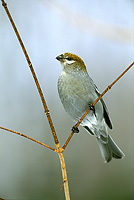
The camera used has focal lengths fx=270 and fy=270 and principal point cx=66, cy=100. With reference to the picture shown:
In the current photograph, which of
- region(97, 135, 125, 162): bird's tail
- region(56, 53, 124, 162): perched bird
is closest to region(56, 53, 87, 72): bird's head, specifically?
region(56, 53, 124, 162): perched bird

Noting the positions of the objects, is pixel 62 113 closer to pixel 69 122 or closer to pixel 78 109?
pixel 69 122

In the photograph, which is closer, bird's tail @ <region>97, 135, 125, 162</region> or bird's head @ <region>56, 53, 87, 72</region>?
bird's head @ <region>56, 53, 87, 72</region>

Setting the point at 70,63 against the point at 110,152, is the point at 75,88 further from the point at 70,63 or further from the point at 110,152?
the point at 110,152

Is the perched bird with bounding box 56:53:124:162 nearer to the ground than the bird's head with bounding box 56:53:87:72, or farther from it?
nearer to the ground

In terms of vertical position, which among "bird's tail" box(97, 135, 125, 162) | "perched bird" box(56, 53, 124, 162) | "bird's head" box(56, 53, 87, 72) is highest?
"bird's head" box(56, 53, 87, 72)

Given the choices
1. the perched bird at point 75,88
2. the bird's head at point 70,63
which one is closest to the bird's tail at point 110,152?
the perched bird at point 75,88

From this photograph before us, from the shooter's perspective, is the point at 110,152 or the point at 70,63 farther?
the point at 110,152

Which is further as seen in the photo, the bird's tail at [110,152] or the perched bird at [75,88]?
the bird's tail at [110,152]

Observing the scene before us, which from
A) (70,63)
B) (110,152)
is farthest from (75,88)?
(110,152)

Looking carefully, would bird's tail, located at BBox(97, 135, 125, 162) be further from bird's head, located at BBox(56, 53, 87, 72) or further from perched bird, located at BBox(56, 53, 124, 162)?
bird's head, located at BBox(56, 53, 87, 72)

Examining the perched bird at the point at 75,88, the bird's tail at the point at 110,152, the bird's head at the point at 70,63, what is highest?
the bird's head at the point at 70,63

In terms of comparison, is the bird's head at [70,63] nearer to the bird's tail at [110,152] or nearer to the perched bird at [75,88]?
the perched bird at [75,88]

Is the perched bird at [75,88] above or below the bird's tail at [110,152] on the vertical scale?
above
